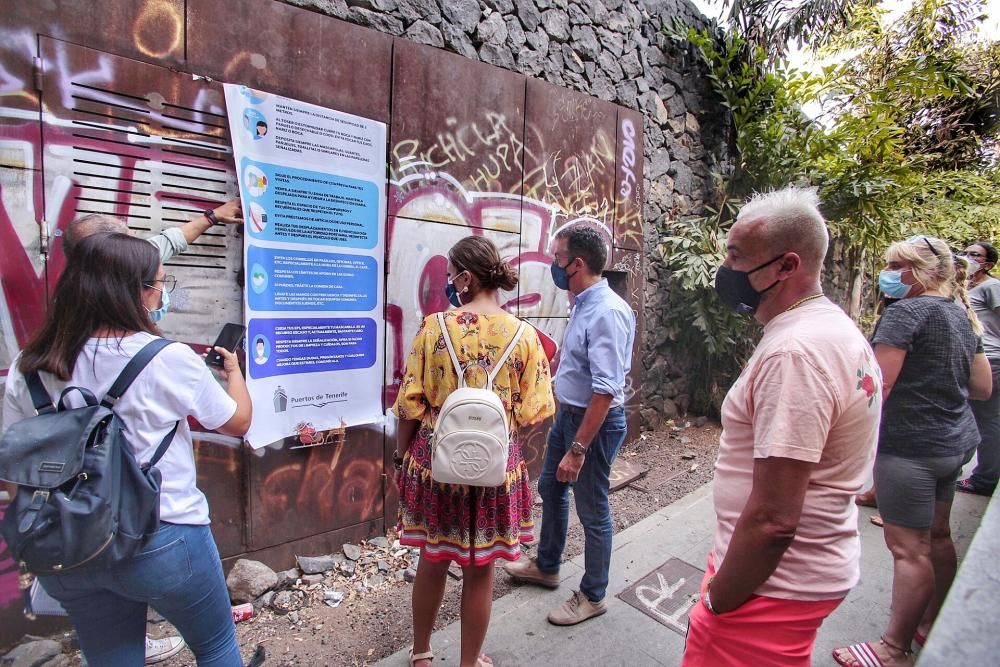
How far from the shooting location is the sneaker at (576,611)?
2561mm

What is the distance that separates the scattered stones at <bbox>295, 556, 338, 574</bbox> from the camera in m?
2.96

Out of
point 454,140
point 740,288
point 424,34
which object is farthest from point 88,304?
point 424,34

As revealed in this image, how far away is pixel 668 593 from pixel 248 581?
228 cm

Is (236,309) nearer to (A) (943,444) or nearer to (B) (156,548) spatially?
Result: (B) (156,548)

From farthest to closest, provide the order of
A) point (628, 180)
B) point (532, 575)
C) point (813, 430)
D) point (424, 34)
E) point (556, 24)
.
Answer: point (628, 180) < point (556, 24) < point (424, 34) < point (532, 575) < point (813, 430)

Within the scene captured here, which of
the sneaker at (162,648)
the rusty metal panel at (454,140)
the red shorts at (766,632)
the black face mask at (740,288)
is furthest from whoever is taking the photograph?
the rusty metal panel at (454,140)

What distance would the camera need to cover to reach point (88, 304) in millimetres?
1427

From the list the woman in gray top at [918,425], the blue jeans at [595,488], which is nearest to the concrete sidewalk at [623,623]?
the blue jeans at [595,488]

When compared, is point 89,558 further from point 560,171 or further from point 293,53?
point 560,171

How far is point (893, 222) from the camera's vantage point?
618 centimetres

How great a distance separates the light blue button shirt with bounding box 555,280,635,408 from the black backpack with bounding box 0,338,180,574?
1728mm

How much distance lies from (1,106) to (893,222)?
310 inches

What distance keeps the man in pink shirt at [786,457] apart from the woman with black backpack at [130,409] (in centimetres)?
145

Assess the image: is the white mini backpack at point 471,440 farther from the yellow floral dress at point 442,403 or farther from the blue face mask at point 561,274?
the blue face mask at point 561,274
